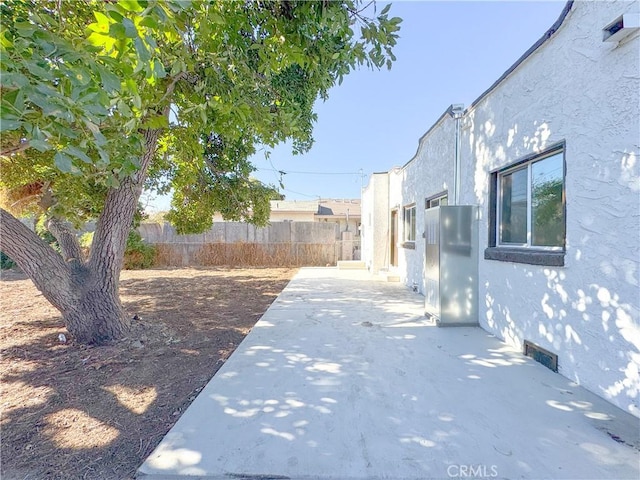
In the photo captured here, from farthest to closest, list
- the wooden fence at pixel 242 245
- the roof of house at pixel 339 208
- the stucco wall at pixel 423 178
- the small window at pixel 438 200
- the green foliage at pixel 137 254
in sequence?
1. the roof of house at pixel 339 208
2. the wooden fence at pixel 242 245
3. the green foliage at pixel 137 254
4. the small window at pixel 438 200
5. the stucco wall at pixel 423 178

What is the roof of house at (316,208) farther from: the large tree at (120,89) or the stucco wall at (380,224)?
the large tree at (120,89)

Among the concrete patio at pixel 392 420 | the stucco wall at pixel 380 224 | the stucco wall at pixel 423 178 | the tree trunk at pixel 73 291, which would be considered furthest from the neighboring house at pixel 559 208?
the stucco wall at pixel 380 224

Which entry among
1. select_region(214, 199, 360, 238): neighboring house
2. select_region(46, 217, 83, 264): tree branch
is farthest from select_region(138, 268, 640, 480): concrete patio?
select_region(214, 199, 360, 238): neighboring house

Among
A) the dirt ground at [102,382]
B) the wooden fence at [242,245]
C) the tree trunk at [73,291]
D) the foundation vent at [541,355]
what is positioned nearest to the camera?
the dirt ground at [102,382]

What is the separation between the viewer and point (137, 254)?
13.3 meters

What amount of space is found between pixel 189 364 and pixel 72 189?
11.4 feet

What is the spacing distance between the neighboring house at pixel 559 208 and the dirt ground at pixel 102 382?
3844mm

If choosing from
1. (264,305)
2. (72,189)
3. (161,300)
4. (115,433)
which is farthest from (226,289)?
(115,433)

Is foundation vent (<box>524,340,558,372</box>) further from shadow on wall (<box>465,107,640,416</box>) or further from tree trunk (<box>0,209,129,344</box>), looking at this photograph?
tree trunk (<box>0,209,129,344</box>)

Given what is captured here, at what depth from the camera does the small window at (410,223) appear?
8.59 metres

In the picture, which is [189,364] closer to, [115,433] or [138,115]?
[115,433]

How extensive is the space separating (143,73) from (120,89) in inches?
33.8

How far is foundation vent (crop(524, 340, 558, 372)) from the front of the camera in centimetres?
330

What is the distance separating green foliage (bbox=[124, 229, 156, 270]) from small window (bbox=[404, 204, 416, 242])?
1126 cm
